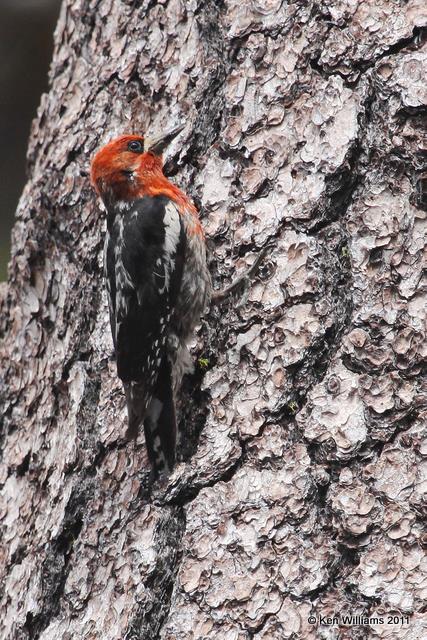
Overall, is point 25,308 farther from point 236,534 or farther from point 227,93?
point 236,534

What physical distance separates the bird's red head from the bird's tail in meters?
0.98

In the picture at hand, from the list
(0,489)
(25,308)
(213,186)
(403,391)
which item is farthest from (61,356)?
(403,391)

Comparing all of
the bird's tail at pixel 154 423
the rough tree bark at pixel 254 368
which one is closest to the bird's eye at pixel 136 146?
the rough tree bark at pixel 254 368

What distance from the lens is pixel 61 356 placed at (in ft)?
13.9

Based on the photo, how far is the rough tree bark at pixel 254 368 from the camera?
3.23 metres

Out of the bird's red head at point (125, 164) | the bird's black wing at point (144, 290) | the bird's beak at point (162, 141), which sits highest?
the bird's beak at point (162, 141)

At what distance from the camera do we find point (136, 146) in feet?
14.5

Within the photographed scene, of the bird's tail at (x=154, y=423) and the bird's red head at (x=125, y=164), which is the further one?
the bird's red head at (x=125, y=164)

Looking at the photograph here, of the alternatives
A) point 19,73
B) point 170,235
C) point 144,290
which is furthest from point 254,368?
point 19,73

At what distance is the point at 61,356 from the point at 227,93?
56.1 inches

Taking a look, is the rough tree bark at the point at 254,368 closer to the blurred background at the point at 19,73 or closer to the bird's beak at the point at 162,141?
the bird's beak at the point at 162,141

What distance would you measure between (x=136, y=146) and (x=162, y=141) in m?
0.23

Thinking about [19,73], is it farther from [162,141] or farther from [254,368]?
[254,368]

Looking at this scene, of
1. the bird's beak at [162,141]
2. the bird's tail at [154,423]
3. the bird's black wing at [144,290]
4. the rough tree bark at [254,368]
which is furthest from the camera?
the bird's beak at [162,141]
